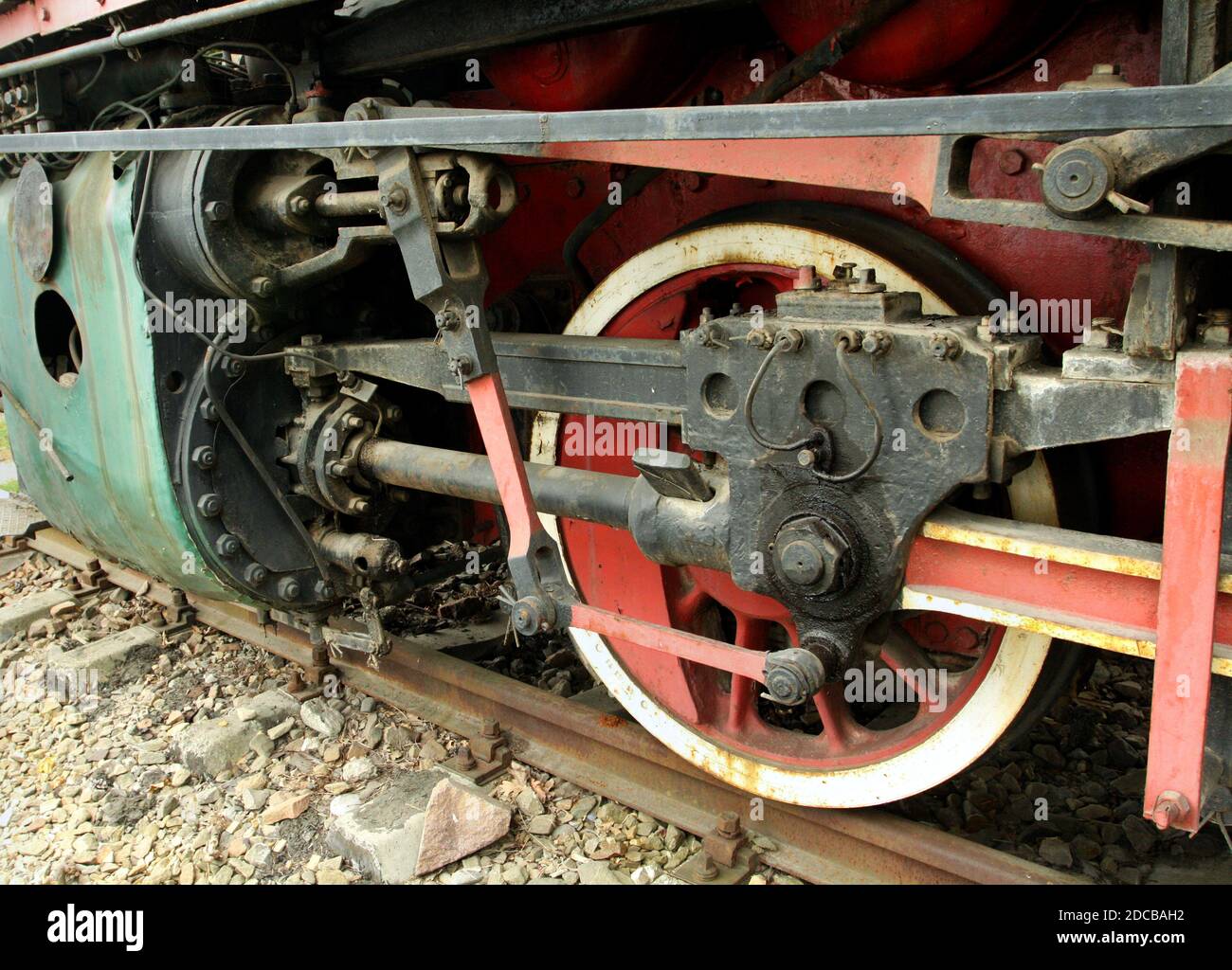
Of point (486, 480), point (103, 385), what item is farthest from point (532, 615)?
point (103, 385)

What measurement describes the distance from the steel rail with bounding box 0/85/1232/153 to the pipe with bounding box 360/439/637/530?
75cm

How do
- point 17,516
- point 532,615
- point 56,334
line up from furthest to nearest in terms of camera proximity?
point 17,516 < point 56,334 < point 532,615

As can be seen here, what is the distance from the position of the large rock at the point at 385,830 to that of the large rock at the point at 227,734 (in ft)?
1.54

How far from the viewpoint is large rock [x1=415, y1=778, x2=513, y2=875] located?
Answer: 8.25 ft

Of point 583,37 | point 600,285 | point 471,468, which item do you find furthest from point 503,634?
point 583,37

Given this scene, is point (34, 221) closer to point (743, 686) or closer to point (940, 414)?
point (743, 686)

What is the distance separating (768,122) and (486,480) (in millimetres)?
1224

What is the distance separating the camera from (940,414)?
173 centimetres

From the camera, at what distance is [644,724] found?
2.66 m

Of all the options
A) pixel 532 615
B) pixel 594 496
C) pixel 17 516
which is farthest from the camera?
pixel 17 516

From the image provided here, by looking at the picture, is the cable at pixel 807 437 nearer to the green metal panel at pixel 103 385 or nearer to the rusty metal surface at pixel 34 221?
the green metal panel at pixel 103 385

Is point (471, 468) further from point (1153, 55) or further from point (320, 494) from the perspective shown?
point (1153, 55)

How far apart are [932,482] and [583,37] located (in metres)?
1.27

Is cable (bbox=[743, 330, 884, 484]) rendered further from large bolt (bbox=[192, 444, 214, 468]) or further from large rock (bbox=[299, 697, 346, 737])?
large rock (bbox=[299, 697, 346, 737])
